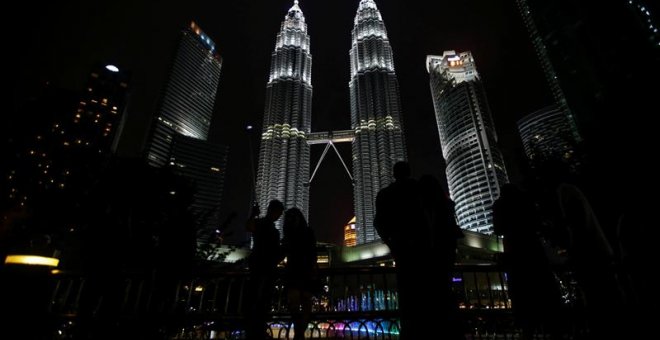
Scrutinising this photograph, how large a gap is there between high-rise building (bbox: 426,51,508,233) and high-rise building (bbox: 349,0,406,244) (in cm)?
3225

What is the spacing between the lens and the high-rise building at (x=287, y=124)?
271 ft

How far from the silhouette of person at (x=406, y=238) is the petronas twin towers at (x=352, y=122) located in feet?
242

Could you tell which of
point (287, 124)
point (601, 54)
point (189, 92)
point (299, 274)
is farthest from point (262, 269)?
point (189, 92)

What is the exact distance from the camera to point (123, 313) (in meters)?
4.90

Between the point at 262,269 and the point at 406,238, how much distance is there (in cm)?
215

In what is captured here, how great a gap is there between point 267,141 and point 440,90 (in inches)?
2960

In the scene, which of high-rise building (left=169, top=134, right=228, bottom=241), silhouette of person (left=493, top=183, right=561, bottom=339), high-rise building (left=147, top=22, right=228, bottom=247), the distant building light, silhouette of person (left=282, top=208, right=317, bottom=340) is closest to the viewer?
the distant building light

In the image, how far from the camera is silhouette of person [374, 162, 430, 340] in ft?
10.4

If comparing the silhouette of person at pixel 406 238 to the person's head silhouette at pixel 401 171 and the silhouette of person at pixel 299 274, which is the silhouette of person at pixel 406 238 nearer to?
the person's head silhouette at pixel 401 171

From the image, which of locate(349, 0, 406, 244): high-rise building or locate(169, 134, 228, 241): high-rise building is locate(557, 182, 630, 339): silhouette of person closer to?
locate(349, 0, 406, 244): high-rise building

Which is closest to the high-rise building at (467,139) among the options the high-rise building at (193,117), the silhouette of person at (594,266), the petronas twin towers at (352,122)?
the petronas twin towers at (352,122)

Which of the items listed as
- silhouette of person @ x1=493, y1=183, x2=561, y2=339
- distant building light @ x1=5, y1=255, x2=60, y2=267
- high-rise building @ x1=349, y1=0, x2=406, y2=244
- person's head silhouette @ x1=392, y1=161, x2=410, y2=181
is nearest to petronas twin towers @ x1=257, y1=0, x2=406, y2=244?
high-rise building @ x1=349, y1=0, x2=406, y2=244

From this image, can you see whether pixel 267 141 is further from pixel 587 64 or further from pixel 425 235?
pixel 425 235

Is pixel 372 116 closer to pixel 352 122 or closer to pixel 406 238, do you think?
pixel 352 122
